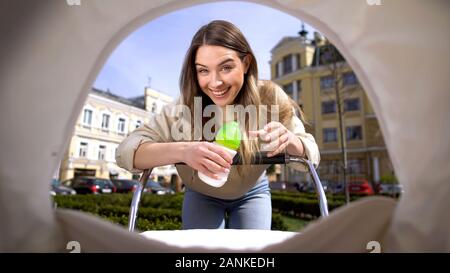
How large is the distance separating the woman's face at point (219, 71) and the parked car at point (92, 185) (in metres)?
10.3

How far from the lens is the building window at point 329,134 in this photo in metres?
14.9

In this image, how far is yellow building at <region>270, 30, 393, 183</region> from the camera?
31.8 ft

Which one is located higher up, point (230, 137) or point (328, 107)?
point (328, 107)

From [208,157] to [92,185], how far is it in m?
11.6

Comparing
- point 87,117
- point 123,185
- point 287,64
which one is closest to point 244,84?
point 123,185

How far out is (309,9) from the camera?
89 cm

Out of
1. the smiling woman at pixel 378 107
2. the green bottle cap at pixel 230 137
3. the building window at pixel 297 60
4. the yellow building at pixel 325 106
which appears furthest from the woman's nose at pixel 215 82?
the building window at pixel 297 60

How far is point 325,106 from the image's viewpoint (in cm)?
1102

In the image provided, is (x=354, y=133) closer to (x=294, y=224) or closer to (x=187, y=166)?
(x=294, y=224)

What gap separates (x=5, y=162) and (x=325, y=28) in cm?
88

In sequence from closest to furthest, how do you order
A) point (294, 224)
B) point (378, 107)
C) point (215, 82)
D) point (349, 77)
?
1. point (378, 107)
2. point (215, 82)
3. point (294, 224)
4. point (349, 77)

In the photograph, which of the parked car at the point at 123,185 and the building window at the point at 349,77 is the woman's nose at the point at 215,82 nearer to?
the building window at the point at 349,77
